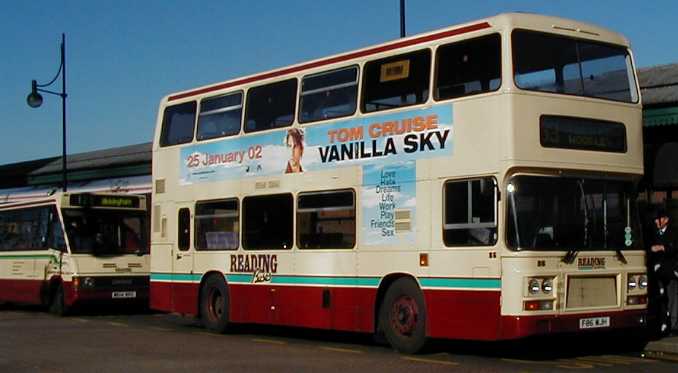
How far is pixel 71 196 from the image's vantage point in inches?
983

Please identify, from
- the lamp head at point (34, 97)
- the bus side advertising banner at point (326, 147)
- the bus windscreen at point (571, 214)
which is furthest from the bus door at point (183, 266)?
the lamp head at point (34, 97)

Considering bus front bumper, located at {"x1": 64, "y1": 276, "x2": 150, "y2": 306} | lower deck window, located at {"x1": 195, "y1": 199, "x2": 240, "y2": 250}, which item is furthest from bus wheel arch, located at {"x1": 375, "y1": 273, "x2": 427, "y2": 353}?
bus front bumper, located at {"x1": 64, "y1": 276, "x2": 150, "y2": 306}

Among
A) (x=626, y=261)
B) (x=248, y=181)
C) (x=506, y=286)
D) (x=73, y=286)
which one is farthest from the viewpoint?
(x=73, y=286)

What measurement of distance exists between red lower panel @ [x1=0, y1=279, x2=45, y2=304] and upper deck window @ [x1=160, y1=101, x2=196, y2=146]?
6.41m

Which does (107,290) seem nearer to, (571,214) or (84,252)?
(84,252)

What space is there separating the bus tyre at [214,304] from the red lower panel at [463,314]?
18.9 ft

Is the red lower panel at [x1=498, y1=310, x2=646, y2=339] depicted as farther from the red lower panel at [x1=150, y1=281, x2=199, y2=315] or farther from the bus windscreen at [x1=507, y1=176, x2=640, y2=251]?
the red lower panel at [x1=150, y1=281, x2=199, y2=315]

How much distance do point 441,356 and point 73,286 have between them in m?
11.9

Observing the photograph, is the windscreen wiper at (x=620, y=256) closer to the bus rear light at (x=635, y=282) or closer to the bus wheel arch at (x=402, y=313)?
the bus rear light at (x=635, y=282)

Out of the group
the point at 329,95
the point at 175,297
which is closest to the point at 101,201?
the point at 175,297

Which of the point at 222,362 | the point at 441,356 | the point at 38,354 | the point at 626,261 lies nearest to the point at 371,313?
the point at 441,356

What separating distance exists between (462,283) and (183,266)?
25.8 feet

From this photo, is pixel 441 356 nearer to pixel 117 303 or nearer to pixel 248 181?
pixel 248 181

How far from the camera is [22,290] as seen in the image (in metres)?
26.4
